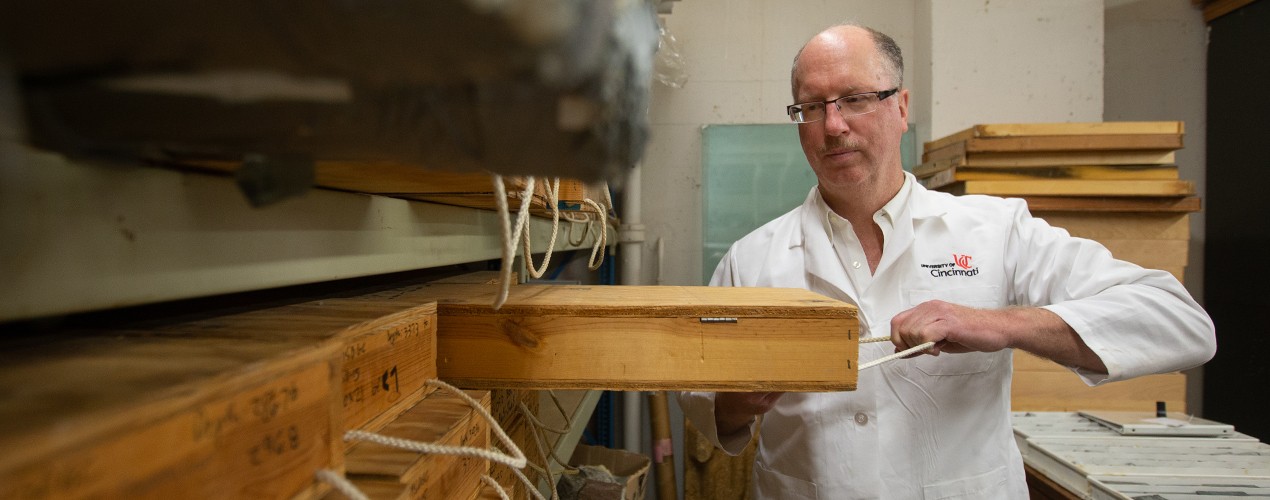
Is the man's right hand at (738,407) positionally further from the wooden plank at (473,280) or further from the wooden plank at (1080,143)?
the wooden plank at (1080,143)

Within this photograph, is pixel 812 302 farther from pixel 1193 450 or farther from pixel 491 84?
pixel 1193 450

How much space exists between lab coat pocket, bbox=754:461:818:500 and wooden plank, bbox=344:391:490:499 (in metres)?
0.90

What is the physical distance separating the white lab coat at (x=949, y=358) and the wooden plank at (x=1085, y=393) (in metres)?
0.95

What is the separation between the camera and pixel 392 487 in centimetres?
38

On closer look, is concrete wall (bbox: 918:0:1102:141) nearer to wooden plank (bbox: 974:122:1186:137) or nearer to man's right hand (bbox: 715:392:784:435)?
wooden plank (bbox: 974:122:1186:137)

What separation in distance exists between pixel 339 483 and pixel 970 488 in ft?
4.16

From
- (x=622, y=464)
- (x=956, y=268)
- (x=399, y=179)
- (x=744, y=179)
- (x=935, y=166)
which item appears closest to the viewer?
(x=399, y=179)

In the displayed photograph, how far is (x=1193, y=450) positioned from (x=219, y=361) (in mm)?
2316

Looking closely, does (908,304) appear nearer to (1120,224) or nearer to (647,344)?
(647,344)

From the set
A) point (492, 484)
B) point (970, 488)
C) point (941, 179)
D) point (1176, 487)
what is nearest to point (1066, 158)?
point (941, 179)

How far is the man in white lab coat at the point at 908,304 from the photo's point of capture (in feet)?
3.50

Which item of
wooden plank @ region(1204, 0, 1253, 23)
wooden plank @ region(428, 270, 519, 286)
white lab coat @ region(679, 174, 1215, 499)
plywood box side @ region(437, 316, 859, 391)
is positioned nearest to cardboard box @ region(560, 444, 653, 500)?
white lab coat @ region(679, 174, 1215, 499)

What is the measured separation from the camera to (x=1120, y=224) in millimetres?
2018

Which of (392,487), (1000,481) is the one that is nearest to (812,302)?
(392,487)
